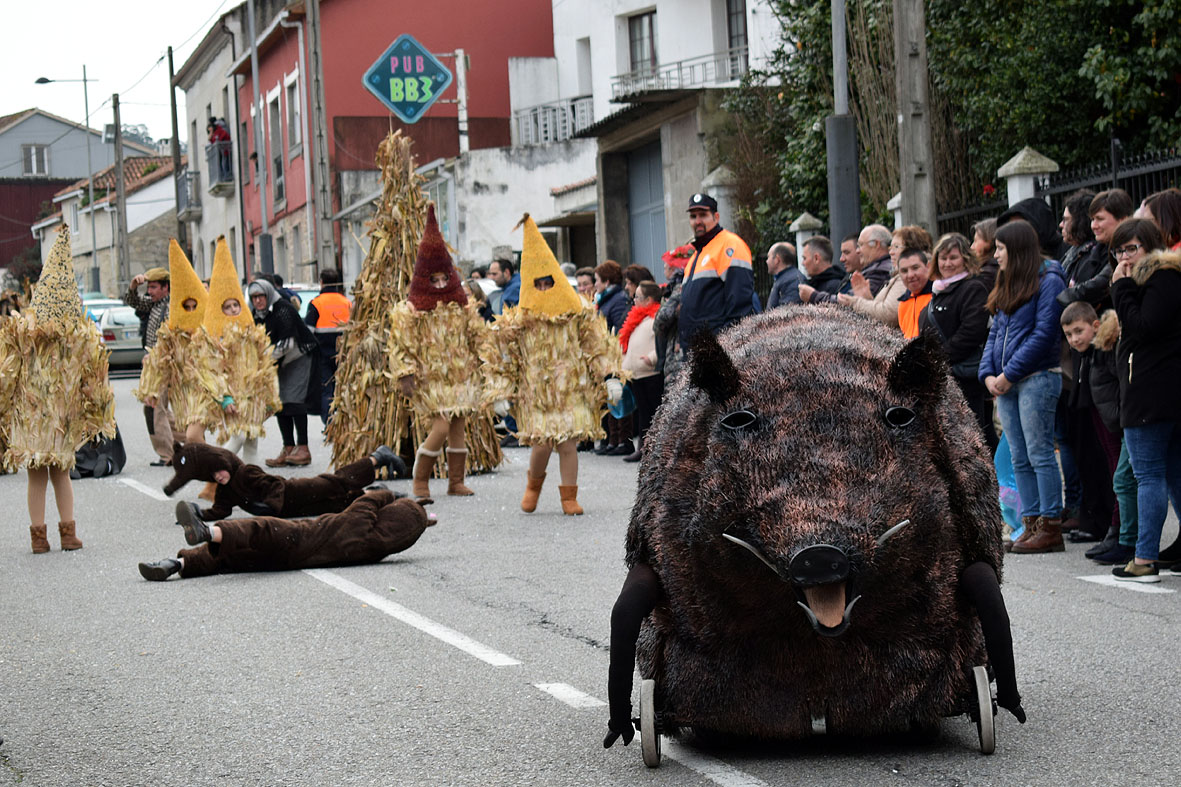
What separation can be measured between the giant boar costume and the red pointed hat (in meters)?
8.34

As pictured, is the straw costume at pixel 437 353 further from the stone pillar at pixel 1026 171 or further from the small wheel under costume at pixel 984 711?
the small wheel under costume at pixel 984 711

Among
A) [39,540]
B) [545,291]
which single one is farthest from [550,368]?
[39,540]

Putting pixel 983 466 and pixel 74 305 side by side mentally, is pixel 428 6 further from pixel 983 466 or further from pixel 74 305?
pixel 983 466

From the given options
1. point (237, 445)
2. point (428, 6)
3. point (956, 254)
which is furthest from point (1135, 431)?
point (428, 6)

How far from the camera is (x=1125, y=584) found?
831 centimetres

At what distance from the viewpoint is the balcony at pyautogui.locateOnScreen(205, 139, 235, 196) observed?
172ft

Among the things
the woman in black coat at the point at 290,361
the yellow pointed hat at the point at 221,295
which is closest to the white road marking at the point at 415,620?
the yellow pointed hat at the point at 221,295

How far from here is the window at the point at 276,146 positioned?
47.6m

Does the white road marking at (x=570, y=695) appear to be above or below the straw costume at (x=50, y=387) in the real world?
below

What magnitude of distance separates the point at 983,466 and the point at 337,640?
11.2ft

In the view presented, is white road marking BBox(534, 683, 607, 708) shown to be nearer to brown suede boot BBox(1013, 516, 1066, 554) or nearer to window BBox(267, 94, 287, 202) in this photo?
brown suede boot BBox(1013, 516, 1066, 554)

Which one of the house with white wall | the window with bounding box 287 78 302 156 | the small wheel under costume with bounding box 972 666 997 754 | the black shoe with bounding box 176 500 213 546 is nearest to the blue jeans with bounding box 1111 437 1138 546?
the small wheel under costume with bounding box 972 666 997 754

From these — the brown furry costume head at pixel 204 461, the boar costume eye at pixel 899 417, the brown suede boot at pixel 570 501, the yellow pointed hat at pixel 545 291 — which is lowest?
the brown suede boot at pixel 570 501

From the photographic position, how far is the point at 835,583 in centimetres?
434
